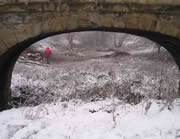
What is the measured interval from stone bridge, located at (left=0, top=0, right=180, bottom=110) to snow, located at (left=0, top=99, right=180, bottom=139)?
4.94 ft

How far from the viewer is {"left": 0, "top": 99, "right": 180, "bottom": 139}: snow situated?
9.91 ft

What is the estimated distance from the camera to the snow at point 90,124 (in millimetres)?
3022

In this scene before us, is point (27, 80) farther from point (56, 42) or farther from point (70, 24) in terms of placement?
point (56, 42)

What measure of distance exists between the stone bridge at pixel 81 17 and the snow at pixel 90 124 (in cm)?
150

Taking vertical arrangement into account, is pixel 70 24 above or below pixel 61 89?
above

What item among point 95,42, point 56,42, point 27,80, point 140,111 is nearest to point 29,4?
point 140,111

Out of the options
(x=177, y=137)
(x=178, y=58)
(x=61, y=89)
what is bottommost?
(x=61, y=89)

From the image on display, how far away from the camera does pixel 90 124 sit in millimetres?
3373

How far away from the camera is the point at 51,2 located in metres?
4.11

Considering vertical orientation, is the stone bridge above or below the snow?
above

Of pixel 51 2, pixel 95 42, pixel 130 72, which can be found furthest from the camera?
pixel 95 42

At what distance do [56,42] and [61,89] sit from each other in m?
16.2

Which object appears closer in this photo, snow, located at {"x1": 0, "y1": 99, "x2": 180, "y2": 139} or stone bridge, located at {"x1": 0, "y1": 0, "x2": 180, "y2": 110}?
snow, located at {"x1": 0, "y1": 99, "x2": 180, "y2": 139}

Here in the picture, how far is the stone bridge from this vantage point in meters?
4.14
